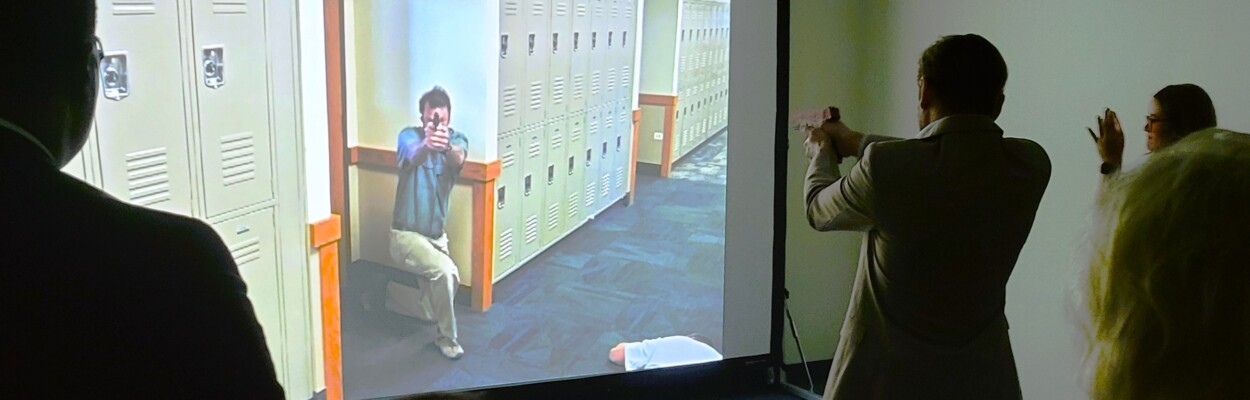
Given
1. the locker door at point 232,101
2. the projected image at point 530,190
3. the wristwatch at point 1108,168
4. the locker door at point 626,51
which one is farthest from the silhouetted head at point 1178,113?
the locker door at point 232,101

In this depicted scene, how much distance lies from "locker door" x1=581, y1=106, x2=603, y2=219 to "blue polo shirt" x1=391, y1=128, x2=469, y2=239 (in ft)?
1.55

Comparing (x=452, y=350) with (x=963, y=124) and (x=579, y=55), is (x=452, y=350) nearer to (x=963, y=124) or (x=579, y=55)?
(x=579, y=55)

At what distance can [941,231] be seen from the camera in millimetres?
1535

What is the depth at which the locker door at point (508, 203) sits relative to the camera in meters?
2.46

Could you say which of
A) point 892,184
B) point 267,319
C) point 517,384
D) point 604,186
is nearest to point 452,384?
point 517,384

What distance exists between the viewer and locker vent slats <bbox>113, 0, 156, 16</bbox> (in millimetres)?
1729

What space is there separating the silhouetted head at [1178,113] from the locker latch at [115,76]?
84.9 inches

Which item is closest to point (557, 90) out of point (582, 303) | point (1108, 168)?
point (582, 303)

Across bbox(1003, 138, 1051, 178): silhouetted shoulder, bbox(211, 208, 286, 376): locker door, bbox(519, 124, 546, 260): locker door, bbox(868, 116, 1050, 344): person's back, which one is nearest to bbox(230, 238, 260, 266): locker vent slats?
bbox(211, 208, 286, 376): locker door

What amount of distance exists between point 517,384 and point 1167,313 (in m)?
2.19

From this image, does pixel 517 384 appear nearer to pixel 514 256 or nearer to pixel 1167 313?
pixel 514 256

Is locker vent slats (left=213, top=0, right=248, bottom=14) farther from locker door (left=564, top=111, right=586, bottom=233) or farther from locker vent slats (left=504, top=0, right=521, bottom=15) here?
locker door (left=564, top=111, right=586, bottom=233)

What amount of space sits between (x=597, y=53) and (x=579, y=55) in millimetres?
65

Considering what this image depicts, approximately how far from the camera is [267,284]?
2.07 meters
